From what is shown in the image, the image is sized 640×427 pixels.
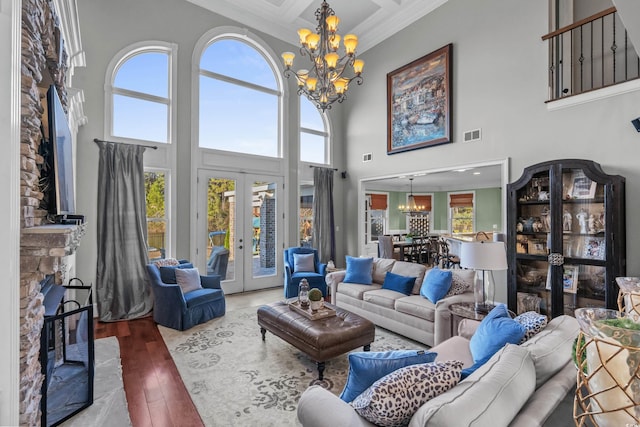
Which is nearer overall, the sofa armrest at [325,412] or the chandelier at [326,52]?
the sofa armrest at [325,412]

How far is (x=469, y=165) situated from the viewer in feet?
16.4

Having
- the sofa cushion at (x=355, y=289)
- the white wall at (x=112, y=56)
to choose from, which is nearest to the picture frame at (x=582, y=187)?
the sofa cushion at (x=355, y=289)

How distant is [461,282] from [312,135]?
469cm

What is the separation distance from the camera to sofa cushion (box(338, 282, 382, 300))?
4261mm

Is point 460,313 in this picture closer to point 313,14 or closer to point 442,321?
point 442,321

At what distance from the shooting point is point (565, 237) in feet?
11.8

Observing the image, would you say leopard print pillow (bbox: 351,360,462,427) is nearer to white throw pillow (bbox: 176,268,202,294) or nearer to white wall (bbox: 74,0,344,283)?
white throw pillow (bbox: 176,268,202,294)

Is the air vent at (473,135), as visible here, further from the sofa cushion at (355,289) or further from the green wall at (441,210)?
the green wall at (441,210)

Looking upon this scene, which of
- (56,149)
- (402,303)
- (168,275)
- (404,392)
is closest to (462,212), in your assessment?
(402,303)

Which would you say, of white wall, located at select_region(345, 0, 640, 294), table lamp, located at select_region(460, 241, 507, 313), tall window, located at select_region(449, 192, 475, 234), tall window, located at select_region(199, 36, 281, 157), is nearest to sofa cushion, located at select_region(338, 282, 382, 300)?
table lamp, located at select_region(460, 241, 507, 313)

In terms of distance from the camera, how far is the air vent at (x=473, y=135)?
15.9ft

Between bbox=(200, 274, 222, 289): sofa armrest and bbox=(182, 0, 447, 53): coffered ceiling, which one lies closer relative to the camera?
bbox=(200, 274, 222, 289): sofa armrest

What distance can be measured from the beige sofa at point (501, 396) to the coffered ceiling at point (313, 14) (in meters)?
5.89

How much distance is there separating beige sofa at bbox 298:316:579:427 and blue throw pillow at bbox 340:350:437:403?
17 cm
